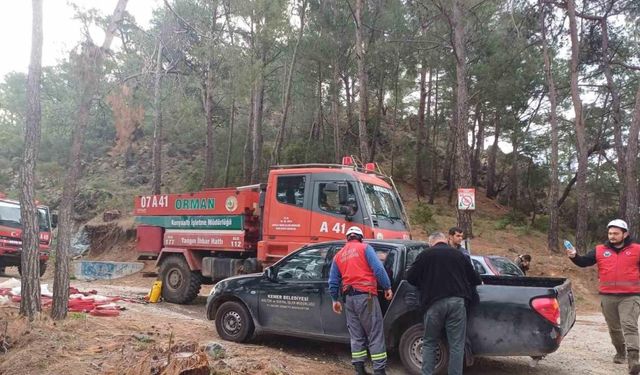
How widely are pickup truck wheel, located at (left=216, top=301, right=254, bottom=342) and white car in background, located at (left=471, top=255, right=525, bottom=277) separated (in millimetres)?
4690

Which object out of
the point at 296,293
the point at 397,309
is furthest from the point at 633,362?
the point at 296,293

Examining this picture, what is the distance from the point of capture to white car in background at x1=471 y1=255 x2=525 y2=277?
10469 millimetres

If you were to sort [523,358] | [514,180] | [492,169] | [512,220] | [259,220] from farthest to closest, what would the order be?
1. [492,169]
2. [514,180]
3. [512,220]
4. [259,220]
5. [523,358]

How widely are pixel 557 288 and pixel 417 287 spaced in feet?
4.89

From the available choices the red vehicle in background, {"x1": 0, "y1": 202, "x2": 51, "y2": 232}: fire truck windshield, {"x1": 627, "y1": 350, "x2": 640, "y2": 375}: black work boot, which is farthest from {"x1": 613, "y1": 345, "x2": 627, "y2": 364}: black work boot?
{"x1": 0, "y1": 202, "x2": 51, "y2": 232}: fire truck windshield

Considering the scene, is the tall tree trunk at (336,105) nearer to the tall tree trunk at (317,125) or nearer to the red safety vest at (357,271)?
the tall tree trunk at (317,125)

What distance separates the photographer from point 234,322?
7340 millimetres

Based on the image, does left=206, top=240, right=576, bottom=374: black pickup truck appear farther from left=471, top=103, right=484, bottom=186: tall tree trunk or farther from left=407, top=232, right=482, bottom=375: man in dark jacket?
left=471, top=103, right=484, bottom=186: tall tree trunk

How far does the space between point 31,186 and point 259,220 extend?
13.9 feet

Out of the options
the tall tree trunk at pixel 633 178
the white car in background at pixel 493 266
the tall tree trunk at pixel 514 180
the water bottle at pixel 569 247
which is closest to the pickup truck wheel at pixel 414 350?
the water bottle at pixel 569 247

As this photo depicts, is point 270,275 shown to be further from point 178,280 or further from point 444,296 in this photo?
point 178,280

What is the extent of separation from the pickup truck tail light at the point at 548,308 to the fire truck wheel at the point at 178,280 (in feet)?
25.4

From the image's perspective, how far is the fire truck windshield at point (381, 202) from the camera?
9034 millimetres

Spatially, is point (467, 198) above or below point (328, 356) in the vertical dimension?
above
